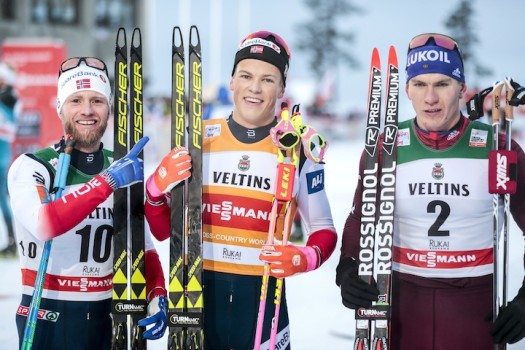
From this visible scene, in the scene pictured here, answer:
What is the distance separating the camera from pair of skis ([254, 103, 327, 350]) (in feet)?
11.2

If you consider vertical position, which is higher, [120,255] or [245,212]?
[245,212]

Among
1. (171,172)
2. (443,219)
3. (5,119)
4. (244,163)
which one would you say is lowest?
(443,219)

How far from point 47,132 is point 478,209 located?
9.29m

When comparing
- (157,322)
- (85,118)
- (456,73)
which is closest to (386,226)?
(456,73)

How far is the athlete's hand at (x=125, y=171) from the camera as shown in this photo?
11.2ft

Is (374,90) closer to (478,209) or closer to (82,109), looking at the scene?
(478,209)

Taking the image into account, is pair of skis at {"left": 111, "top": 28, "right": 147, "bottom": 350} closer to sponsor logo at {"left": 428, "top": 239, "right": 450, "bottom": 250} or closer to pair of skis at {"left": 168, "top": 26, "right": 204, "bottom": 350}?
pair of skis at {"left": 168, "top": 26, "right": 204, "bottom": 350}

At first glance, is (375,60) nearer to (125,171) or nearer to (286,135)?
(286,135)

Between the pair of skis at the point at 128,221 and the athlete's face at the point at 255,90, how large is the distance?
1.83 feet

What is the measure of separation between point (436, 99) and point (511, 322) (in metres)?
1.08

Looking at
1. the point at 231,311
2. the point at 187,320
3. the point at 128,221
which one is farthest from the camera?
the point at 128,221

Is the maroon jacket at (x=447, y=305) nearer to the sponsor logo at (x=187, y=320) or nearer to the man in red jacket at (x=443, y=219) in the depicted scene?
the man in red jacket at (x=443, y=219)

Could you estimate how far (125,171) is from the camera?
3.45 metres

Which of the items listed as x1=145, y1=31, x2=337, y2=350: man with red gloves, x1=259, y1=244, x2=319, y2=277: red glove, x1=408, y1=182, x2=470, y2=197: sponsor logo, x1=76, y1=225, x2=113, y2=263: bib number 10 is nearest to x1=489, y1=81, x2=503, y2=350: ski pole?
x1=408, y1=182, x2=470, y2=197: sponsor logo
